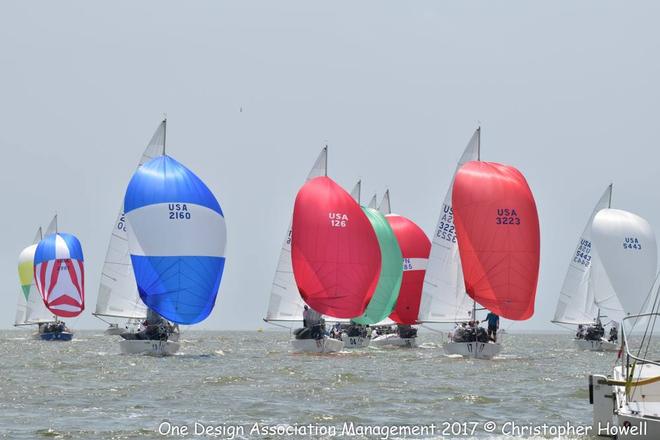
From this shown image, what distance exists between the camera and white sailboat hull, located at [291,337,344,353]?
5006 centimetres

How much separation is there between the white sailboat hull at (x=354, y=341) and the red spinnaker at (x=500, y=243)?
13.9 metres

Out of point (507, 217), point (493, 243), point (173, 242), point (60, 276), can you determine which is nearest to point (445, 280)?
point (493, 243)

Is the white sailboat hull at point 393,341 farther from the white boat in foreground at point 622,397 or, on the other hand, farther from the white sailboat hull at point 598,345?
the white boat in foreground at point 622,397

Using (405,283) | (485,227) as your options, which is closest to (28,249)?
(405,283)

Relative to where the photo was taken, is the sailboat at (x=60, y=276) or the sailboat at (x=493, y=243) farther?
the sailboat at (x=60, y=276)

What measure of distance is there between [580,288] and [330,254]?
24378mm

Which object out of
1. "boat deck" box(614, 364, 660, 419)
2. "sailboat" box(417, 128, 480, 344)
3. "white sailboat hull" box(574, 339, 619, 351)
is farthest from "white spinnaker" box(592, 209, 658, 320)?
"boat deck" box(614, 364, 660, 419)

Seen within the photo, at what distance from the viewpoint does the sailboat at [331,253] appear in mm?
46875

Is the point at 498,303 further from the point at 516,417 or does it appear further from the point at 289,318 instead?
the point at 516,417

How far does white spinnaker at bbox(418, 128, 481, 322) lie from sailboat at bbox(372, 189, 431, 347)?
44.4ft

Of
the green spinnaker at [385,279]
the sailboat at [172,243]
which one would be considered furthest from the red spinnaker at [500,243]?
the green spinnaker at [385,279]

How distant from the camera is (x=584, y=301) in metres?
66.4

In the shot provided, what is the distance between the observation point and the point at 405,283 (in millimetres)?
63156

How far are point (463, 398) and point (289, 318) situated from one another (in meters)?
25.4
